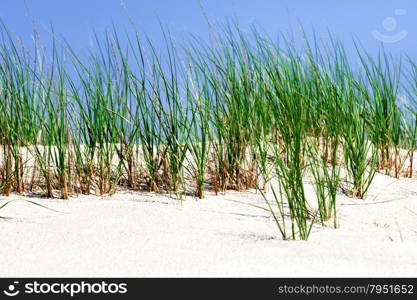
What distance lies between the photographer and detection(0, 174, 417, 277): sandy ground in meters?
1.90

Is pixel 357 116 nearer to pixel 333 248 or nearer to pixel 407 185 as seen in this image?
pixel 407 185

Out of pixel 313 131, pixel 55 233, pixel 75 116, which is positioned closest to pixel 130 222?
pixel 55 233

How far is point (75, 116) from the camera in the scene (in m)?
3.05

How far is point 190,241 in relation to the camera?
2193 millimetres

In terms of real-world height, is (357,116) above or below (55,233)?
above

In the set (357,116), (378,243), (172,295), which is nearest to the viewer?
(172,295)

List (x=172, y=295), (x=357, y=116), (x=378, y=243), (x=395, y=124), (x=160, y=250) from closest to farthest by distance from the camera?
(x=172, y=295)
(x=160, y=250)
(x=378, y=243)
(x=357, y=116)
(x=395, y=124)

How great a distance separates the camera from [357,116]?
11.2 ft

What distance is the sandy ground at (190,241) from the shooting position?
74.8 inches

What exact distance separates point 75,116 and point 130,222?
31.1 inches

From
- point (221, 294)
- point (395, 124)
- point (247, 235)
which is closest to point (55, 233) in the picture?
point (247, 235)

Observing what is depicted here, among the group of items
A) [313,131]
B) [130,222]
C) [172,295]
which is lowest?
[172,295]

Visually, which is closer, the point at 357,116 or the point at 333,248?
the point at 333,248

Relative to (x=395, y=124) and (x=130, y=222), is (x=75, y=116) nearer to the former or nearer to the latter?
(x=130, y=222)
